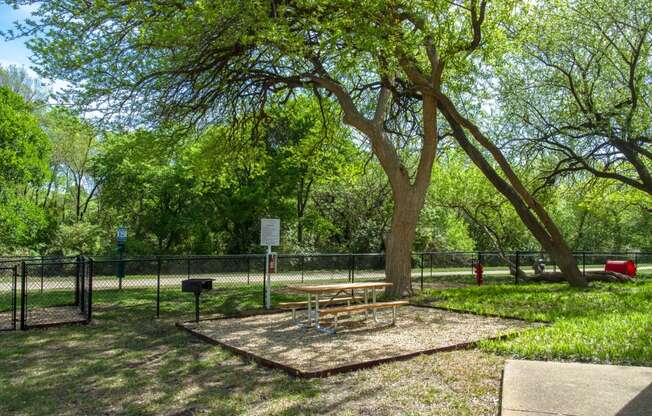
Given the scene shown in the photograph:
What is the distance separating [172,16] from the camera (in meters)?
11.2

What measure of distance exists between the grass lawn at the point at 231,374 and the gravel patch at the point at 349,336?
40 centimetres

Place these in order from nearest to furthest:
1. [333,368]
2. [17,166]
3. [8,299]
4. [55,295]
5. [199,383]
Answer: [199,383] → [333,368] → [8,299] → [55,295] → [17,166]

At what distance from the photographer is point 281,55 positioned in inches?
450

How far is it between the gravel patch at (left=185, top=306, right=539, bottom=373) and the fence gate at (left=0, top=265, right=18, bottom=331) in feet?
11.3

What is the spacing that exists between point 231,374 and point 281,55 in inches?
267

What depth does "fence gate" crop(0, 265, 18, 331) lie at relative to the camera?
10672 millimetres

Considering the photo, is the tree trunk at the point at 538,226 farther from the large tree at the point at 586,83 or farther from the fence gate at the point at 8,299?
the fence gate at the point at 8,299

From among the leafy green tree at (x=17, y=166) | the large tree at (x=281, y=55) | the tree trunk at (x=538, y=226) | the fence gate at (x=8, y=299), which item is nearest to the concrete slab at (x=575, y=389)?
the large tree at (x=281, y=55)

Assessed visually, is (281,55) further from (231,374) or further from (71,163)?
(71,163)

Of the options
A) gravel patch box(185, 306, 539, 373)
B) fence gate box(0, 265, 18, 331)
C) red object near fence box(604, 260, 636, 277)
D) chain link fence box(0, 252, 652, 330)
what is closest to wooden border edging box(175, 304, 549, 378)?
gravel patch box(185, 306, 539, 373)

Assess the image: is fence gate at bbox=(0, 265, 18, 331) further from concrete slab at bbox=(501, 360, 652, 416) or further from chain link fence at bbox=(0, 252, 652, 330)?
concrete slab at bbox=(501, 360, 652, 416)

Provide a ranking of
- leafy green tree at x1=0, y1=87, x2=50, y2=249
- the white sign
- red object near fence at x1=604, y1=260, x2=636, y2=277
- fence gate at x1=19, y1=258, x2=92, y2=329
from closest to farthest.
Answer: fence gate at x1=19, y1=258, x2=92, y2=329 < the white sign < red object near fence at x1=604, y1=260, x2=636, y2=277 < leafy green tree at x1=0, y1=87, x2=50, y2=249

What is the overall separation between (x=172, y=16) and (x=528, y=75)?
13.0m

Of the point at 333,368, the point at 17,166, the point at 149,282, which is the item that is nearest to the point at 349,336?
the point at 333,368
